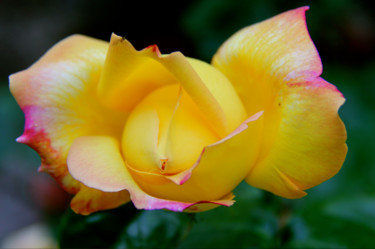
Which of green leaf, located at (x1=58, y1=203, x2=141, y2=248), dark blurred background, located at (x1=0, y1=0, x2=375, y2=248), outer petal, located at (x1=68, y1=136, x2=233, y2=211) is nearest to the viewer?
outer petal, located at (x1=68, y1=136, x2=233, y2=211)

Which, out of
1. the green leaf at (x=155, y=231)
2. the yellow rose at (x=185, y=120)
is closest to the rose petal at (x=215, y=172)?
the yellow rose at (x=185, y=120)

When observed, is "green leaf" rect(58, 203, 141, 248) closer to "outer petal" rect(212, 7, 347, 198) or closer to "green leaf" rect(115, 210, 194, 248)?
"green leaf" rect(115, 210, 194, 248)

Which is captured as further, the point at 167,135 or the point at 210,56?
the point at 210,56

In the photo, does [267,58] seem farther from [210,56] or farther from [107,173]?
[210,56]

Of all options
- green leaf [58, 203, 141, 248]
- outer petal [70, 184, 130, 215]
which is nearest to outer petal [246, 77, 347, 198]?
outer petal [70, 184, 130, 215]

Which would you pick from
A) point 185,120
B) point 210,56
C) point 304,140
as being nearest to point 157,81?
point 185,120

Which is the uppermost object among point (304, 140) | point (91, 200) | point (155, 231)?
point (304, 140)

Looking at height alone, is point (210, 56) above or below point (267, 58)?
below
